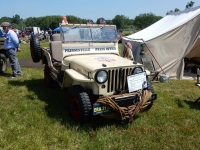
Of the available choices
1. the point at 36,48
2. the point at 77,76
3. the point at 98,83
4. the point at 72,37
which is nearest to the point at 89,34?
the point at 72,37

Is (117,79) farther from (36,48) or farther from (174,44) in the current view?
(174,44)

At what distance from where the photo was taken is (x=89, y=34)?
5.06 meters

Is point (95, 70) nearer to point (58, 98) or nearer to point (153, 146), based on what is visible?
point (153, 146)

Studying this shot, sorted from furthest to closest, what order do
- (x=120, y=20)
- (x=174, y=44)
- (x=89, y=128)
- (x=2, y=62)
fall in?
(x=120, y=20), (x=174, y=44), (x=2, y=62), (x=89, y=128)

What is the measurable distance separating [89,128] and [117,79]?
3.29 feet

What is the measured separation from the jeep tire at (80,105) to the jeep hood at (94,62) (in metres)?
0.45

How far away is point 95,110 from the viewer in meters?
3.58

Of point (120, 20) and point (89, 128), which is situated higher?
point (120, 20)

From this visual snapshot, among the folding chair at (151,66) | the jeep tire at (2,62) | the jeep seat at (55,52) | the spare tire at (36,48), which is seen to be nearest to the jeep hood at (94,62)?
the jeep seat at (55,52)

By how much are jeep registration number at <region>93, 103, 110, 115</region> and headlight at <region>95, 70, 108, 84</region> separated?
39cm

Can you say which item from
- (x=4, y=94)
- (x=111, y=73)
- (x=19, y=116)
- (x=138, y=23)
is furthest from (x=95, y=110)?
(x=138, y=23)

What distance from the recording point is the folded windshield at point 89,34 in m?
4.90

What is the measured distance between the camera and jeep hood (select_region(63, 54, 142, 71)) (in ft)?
12.6

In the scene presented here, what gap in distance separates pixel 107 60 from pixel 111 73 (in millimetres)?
650
